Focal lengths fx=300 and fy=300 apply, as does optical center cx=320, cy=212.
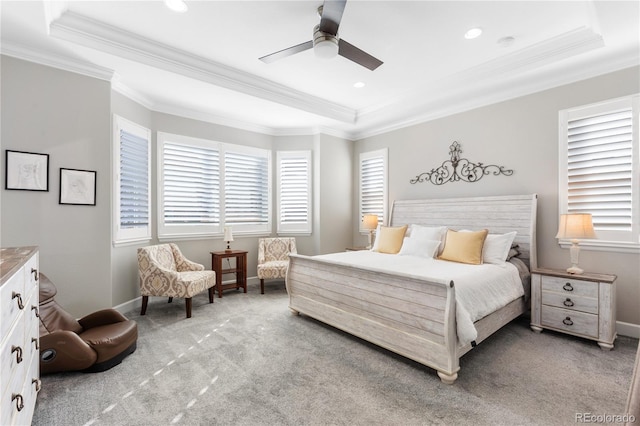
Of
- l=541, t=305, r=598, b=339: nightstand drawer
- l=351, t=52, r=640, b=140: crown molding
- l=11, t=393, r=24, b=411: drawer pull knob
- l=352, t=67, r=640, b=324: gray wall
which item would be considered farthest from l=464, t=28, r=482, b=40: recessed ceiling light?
l=11, t=393, r=24, b=411: drawer pull knob

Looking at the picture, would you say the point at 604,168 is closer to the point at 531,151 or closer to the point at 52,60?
the point at 531,151

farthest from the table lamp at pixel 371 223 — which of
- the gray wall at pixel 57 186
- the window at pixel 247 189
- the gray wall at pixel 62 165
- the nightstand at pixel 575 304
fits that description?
the gray wall at pixel 62 165

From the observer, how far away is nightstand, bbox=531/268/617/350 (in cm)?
280

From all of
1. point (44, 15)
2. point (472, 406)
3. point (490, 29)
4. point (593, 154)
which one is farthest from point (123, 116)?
point (593, 154)

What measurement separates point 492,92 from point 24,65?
5287mm

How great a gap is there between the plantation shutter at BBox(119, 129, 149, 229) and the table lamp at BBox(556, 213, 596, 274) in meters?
5.08

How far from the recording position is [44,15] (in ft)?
8.25

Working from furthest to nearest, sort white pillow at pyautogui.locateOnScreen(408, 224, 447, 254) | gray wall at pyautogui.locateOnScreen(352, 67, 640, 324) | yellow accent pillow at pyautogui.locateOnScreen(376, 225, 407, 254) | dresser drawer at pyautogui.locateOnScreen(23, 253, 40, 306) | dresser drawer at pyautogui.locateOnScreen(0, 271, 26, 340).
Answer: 1. yellow accent pillow at pyautogui.locateOnScreen(376, 225, 407, 254)
2. white pillow at pyautogui.locateOnScreen(408, 224, 447, 254)
3. gray wall at pyautogui.locateOnScreen(352, 67, 640, 324)
4. dresser drawer at pyautogui.locateOnScreen(23, 253, 40, 306)
5. dresser drawer at pyautogui.locateOnScreen(0, 271, 26, 340)

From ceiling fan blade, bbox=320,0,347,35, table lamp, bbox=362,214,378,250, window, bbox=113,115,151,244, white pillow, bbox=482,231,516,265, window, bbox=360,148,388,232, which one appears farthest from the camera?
window, bbox=360,148,388,232

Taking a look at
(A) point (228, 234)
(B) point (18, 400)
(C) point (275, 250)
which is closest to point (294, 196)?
(C) point (275, 250)

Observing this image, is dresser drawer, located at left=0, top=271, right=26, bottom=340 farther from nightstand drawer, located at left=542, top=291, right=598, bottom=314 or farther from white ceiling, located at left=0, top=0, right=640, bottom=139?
nightstand drawer, located at left=542, top=291, right=598, bottom=314

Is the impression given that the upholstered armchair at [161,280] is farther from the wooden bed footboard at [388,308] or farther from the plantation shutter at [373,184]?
the plantation shutter at [373,184]

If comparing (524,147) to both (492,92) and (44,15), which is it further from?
(44,15)

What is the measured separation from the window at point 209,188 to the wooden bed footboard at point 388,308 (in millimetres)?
2118
